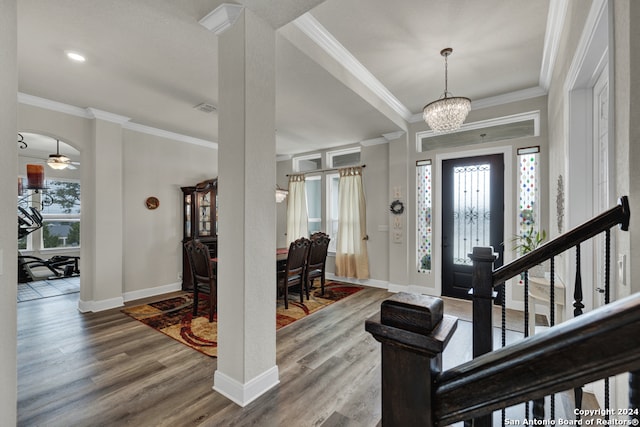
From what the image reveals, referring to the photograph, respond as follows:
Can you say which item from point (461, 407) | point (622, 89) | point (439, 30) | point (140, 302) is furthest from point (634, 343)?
point (140, 302)

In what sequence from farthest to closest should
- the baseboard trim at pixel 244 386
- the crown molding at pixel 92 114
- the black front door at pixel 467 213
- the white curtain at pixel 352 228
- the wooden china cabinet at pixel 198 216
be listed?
the white curtain at pixel 352 228
the wooden china cabinet at pixel 198 216
the black front door at pixel 467 213
the crown molding at pixel 92 114
the baseboard trim at pixel 244 386

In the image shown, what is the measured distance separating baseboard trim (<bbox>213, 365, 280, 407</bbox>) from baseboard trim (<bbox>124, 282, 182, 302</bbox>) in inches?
122

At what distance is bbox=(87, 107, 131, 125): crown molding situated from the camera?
3921 millimetres

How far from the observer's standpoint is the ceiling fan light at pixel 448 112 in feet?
9.83

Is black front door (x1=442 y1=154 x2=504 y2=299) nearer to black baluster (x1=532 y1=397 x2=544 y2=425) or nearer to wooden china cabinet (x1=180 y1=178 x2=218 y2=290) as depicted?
wooden china cabinet (x1=180 y1=178 x2=218 y2=290)

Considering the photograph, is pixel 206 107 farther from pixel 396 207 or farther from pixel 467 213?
pixel 467 213

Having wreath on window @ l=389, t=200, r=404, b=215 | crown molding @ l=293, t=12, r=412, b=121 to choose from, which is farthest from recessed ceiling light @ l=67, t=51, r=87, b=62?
wreath on window @ l=389, t=200, r=404, b=215

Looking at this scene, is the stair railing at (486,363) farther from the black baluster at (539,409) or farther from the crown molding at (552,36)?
the crown molding at (552,36)

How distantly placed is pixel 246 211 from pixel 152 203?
3.61m

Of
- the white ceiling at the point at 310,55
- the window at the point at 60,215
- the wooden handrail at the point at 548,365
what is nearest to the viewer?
the wooden handrail at the point at 548,365

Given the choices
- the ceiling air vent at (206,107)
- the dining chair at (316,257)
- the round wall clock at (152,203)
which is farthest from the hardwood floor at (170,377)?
the ceiling air vent at (206,107)

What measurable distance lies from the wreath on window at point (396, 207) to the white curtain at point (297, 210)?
6.43 feet

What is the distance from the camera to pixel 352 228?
553 cm

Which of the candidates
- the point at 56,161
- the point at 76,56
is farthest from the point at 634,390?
the point at 56,161
